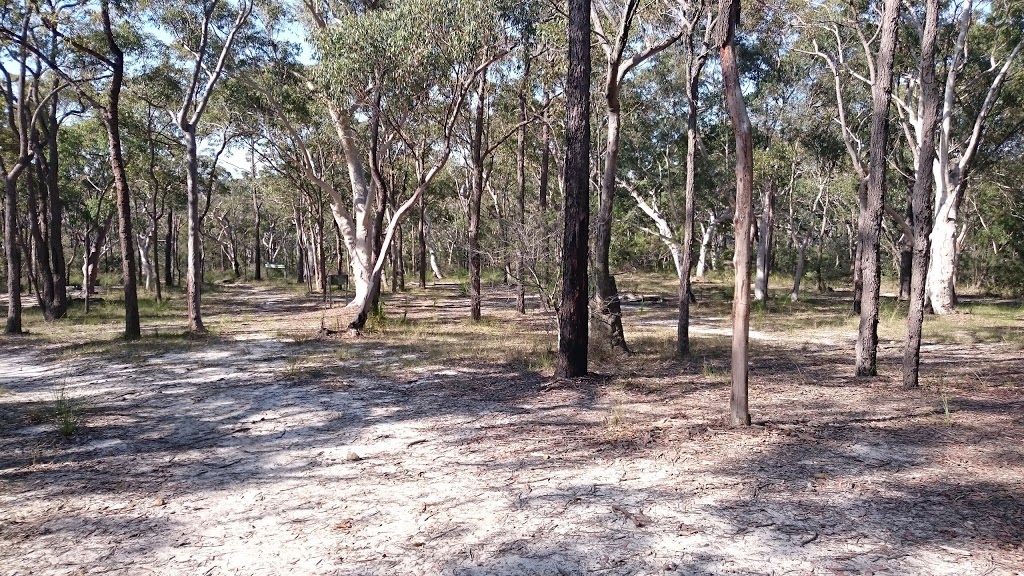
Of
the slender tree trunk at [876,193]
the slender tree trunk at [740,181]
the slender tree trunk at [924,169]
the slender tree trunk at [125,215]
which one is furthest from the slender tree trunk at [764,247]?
the slender tree trunk at [125,215]

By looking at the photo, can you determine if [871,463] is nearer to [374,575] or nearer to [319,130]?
[374,575]

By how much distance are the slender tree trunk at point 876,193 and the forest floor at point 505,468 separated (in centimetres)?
74

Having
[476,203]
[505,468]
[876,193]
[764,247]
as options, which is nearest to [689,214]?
[876,193]

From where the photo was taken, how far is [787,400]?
795 centimetres

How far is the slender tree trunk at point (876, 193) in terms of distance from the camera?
346 inches

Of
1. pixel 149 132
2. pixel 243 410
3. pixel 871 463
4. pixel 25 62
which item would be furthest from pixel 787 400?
pixel 149 132

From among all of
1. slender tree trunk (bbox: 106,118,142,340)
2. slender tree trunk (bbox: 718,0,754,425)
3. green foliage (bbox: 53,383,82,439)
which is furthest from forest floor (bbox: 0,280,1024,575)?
slender tree trunk (bbox: 106,118,142,340)

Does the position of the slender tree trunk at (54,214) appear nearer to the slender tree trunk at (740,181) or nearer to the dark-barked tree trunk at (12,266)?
the dark-barked tree trunk at (12,266)

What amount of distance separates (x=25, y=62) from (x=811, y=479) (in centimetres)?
1872

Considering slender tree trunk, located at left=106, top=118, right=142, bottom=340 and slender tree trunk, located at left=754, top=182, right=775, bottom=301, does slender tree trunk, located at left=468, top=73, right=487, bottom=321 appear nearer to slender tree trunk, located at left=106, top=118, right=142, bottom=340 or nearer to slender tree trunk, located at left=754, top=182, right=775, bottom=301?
slender tree trunk, located at left=106, top=118, right=142, bottom=340

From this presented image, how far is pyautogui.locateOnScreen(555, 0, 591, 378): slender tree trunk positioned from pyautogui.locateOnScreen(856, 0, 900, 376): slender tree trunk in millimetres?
3889

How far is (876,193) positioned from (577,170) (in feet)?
13.5

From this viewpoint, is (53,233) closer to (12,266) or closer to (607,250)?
(12,266)

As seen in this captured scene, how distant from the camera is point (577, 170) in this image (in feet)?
28.6
